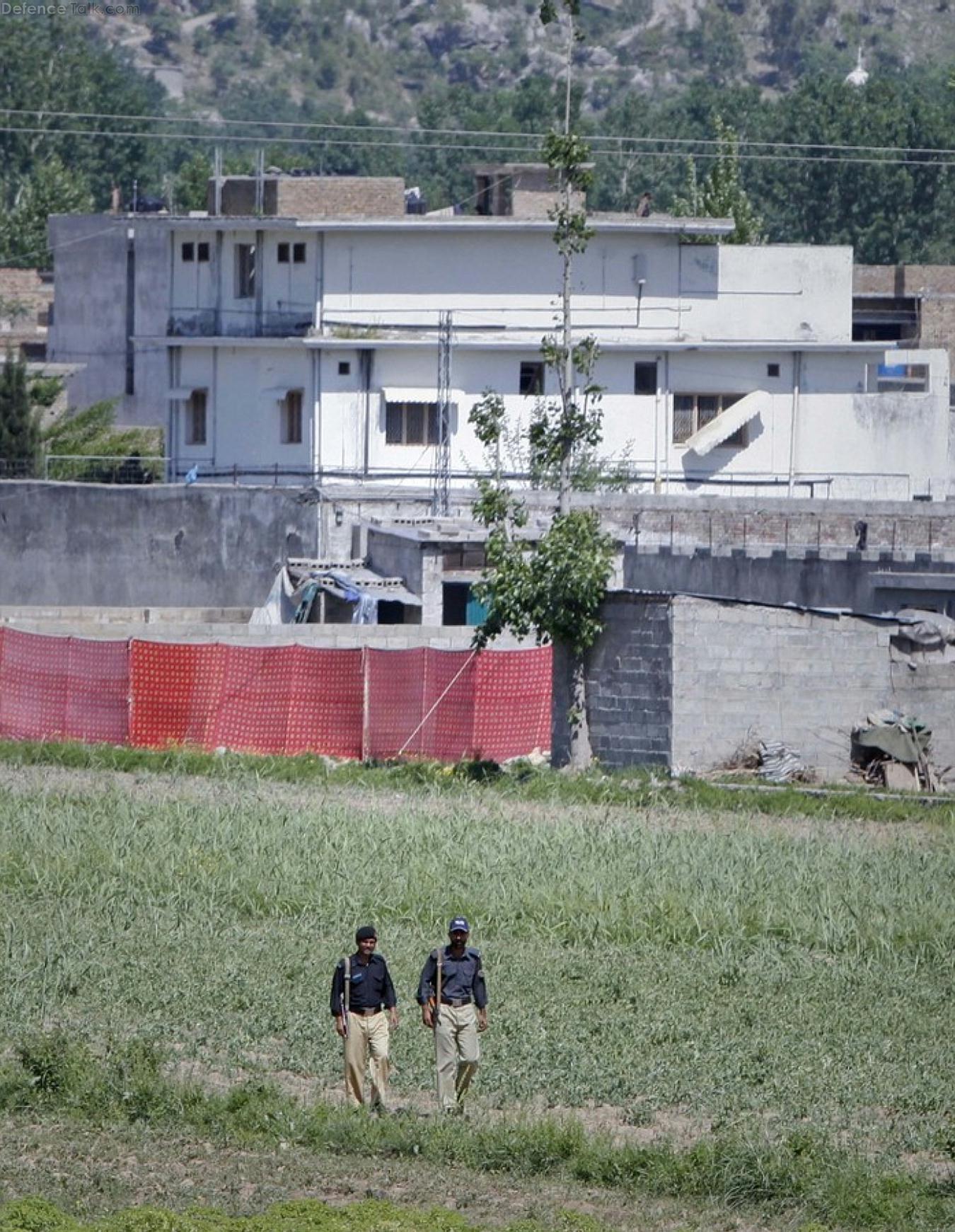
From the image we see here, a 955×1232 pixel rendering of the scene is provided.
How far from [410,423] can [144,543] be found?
10.9m

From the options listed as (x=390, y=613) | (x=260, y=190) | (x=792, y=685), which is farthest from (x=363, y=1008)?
(x=260, y=190)

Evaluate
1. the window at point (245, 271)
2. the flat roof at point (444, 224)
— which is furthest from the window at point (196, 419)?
the flat roof at point (444, 224)

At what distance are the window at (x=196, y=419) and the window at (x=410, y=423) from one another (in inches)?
198

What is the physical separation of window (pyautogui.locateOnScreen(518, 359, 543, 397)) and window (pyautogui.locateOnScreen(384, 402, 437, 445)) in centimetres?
244

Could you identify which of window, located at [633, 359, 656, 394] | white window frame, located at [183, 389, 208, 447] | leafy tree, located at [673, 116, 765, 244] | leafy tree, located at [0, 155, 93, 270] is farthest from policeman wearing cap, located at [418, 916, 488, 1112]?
leafy tree, located at [0, 155, 93, 270]

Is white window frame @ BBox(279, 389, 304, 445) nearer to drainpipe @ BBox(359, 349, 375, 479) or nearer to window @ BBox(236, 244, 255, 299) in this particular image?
drainpipe @ BBox(359, 349, 375, 479)

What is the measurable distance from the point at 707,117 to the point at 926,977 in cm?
12652

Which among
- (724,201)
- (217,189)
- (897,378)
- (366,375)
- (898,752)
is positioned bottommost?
(898,752)

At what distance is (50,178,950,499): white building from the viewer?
175ft

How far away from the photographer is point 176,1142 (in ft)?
45.5

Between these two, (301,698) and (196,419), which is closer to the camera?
(301,698)

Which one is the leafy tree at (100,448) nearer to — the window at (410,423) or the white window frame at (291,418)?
the white window frame at (291,418)

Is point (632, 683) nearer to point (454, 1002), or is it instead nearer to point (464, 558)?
point (464, 558)

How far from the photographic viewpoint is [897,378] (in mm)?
62906
